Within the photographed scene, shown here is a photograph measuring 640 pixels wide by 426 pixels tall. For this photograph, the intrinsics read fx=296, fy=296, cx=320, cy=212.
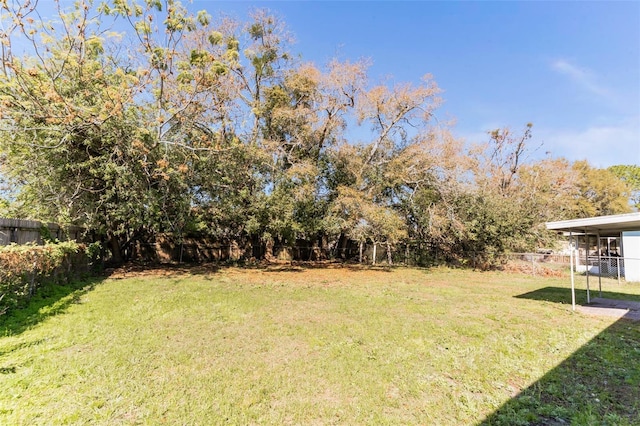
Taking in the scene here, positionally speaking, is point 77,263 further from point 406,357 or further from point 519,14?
point 519,14

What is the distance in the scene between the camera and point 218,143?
9.88 metres

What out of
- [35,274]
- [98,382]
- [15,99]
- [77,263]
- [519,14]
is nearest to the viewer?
[98,382]

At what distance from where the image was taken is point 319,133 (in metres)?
14.3

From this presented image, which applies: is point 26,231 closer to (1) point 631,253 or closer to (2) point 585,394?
(2) point 585,394

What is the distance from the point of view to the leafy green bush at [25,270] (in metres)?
4.44

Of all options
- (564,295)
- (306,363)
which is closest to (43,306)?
(306,363)

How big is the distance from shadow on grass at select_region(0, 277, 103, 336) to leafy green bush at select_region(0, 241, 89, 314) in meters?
0.13

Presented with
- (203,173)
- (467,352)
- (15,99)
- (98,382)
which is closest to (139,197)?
(203,173)

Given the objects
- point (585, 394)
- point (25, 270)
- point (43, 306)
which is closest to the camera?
point (585, 394)

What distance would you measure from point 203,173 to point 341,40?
8.96m

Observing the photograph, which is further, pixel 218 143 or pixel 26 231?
pixel 218 143

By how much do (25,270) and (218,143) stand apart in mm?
6110

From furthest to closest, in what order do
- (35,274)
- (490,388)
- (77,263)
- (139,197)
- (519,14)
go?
(519,14) → (139,197) → (77,263) → (35,274) → (490,388)

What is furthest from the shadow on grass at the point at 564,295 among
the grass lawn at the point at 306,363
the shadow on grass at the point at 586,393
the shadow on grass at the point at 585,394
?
the shadow on grass at the point at 585,394
